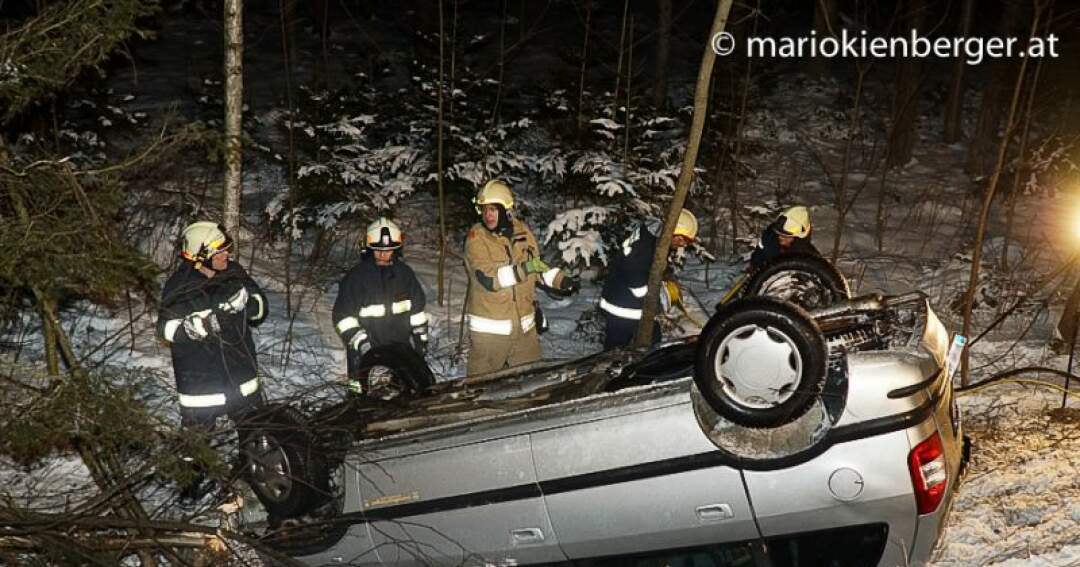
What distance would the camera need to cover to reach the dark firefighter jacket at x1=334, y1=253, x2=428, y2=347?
625 centimetres

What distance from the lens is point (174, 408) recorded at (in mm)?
7195

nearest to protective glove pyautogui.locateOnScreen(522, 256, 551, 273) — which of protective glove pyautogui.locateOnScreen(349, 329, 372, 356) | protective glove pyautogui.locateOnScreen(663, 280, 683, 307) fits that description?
protective glove pyautogui.locateOnScreen(663, 280, 683, 307)

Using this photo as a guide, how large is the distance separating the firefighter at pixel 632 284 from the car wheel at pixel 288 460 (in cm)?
297

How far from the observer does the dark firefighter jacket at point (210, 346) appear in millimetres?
5496

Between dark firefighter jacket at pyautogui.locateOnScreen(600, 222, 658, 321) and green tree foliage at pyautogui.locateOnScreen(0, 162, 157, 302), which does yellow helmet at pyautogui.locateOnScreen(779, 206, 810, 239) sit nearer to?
dark firefighter jacket at pyautogui.locateOnScreen(600, 222, 658, 321)

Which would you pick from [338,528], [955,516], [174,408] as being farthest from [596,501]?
[174,408]

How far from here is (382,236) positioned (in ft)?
20.6

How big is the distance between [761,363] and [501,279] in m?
3.08

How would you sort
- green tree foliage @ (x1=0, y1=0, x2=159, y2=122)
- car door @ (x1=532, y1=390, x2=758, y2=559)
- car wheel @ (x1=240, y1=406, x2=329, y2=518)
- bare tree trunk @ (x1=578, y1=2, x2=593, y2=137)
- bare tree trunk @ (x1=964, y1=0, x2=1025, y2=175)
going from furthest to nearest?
bare tree trunk @ (x1=964, y1=0, x2=1025, y2=175)
bare tree trunk @ (x1=578, y1=2, x2=593, y2=137)
car wheel @ (x1=240, y1=406, x2=329, y2=518)
green tree foliage @ (x1=0, y1=0, x2=159, y2=122)
car door @ (x1=532, y1=390, x2=758, y2=559)

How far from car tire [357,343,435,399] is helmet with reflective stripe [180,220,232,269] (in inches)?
46.7

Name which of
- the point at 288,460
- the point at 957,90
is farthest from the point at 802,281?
the point at 957,90

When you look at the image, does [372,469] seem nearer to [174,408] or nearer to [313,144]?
[174,408]

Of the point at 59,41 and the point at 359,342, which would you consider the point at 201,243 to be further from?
the point at 59,41

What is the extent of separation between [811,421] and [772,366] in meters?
0.27
